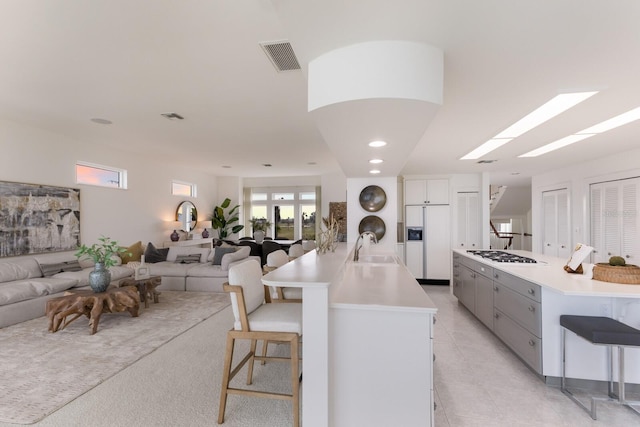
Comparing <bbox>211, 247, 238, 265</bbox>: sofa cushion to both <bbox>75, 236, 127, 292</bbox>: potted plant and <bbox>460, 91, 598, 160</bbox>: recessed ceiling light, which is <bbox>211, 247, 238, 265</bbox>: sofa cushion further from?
<bbox>460, 91, 598, 160</bbox>: recessed ceiling light

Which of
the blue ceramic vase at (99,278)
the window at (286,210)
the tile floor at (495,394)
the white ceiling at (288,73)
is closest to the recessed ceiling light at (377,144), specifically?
the white ceiling at (288,73)

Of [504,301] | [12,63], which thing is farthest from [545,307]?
[12,63]

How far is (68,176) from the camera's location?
503 cm

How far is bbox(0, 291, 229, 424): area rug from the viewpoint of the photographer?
2205mm

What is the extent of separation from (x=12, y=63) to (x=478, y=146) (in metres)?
4.89

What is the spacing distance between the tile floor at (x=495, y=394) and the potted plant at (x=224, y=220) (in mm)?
7306

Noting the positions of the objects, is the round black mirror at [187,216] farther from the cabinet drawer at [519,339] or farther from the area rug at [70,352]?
the cabinet drawer at [519,339]

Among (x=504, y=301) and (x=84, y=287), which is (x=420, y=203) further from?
(x=84, y=287)

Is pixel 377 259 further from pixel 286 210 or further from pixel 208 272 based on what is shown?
pixel 286 210

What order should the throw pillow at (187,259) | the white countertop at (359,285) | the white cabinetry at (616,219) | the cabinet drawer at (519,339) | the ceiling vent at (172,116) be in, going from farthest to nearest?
the throw pillow at (187,259) → the white cabinetry at (616,219) → the ceiling vent at (172,116) → the cabinet drawer at (519,339) → the white countertop at (359,285)

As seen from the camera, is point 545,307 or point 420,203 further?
point 420,203

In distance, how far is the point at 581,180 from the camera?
507 centimetres

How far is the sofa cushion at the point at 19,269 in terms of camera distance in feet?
13.2

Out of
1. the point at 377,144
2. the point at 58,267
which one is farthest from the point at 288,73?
the point at 58,267
